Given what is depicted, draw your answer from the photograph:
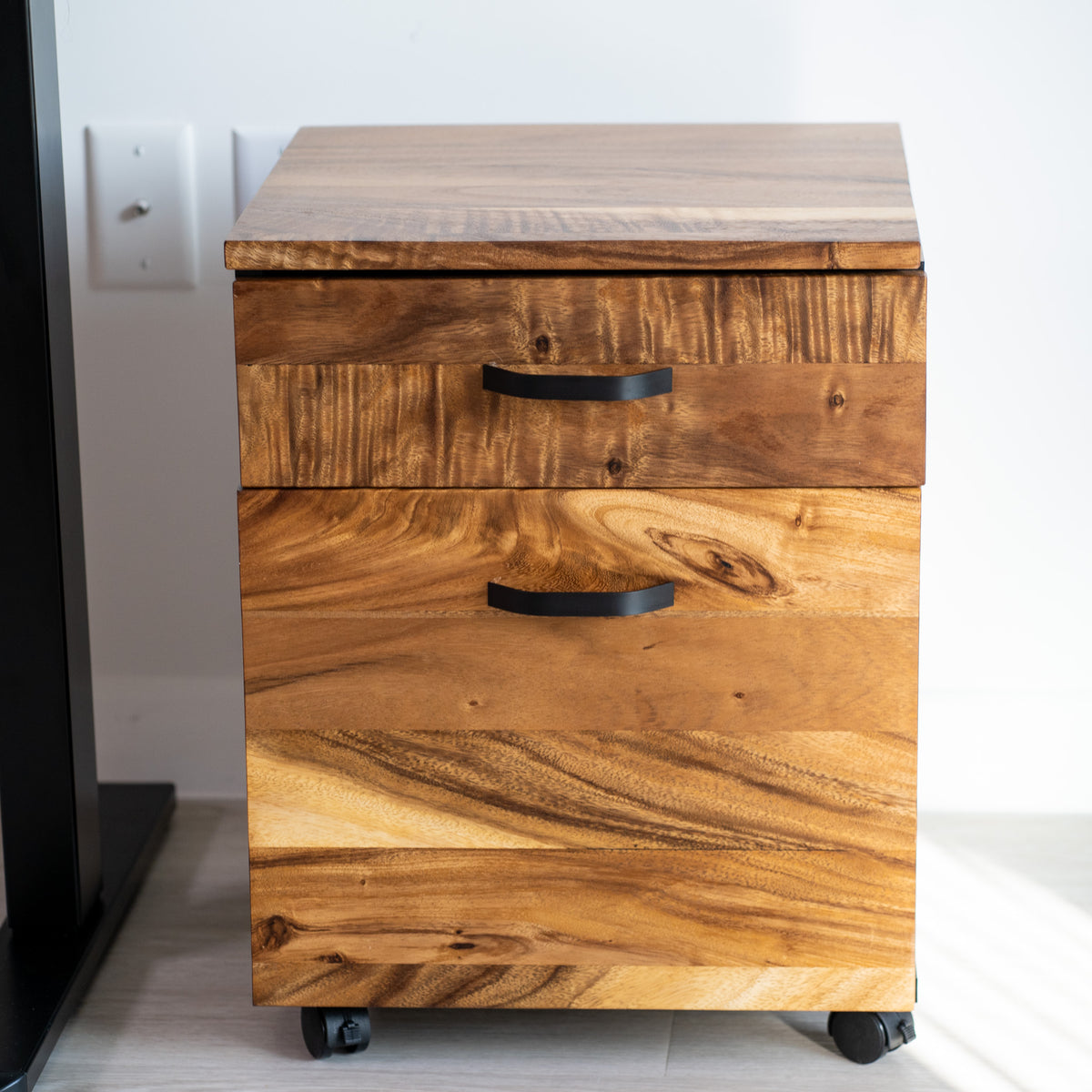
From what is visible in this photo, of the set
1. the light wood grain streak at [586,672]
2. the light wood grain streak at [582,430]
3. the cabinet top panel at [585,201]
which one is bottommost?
the light wood grain streak at [586,672]

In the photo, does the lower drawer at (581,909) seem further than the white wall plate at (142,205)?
No

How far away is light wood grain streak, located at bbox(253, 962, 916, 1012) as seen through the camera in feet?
2.81

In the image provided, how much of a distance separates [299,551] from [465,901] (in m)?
0.26

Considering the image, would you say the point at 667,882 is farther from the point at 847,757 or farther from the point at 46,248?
the point at 46,248

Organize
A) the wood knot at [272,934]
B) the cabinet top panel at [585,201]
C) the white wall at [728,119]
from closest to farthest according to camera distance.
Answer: the cabinet top panel at [585,201]
the wood knot at [272,934]
the white wall at [728,119]

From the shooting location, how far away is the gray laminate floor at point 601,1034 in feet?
2.95

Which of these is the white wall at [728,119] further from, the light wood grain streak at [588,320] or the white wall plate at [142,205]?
the light wood grain streak at [588,320]

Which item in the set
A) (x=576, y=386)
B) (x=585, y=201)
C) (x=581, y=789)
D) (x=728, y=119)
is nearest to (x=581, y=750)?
(x=581, y=789)

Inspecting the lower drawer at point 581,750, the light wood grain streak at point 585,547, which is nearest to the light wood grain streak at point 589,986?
the lower drawer at point 581,750

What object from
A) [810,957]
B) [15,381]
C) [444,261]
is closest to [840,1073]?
[810,957]

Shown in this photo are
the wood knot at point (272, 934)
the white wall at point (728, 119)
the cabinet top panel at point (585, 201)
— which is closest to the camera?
the cabinet top panel at point (585, 201)

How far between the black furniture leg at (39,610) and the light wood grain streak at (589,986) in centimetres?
20

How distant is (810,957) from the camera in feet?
2.80

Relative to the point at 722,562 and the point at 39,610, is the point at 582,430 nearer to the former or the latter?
the point at 722,562
